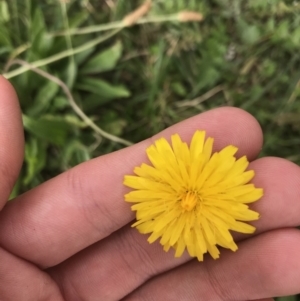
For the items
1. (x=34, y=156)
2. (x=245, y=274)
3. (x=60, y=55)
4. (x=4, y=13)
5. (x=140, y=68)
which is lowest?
(x=245, y=274)

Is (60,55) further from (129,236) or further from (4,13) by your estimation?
(129,236)

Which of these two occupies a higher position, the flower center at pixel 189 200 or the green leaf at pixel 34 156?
the flower center at pixel 189 200

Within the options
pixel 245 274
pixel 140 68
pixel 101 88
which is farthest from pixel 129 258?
pixel 140 68

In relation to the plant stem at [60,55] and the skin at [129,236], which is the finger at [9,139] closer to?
the skin at [129,236]

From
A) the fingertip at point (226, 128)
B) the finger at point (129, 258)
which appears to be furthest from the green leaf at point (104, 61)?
the finger at point (129, 258)

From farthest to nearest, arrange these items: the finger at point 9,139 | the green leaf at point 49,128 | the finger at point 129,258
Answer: the green leaf at point 49,128 < the finger at point 129,258 < the finger at point 9,139

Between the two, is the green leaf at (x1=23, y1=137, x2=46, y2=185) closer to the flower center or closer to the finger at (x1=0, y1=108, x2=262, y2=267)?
the finger at (x1=0, y1=108, x2=262, y2=267)

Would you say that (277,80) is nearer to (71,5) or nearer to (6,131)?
(71,5)

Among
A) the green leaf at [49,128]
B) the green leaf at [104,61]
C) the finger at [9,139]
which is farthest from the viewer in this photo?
the green leaf at [104,61]

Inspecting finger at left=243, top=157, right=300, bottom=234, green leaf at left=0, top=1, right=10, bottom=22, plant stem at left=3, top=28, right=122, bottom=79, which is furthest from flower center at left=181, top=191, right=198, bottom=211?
green leaf at left=0, top=1, right=10, bottom=22
